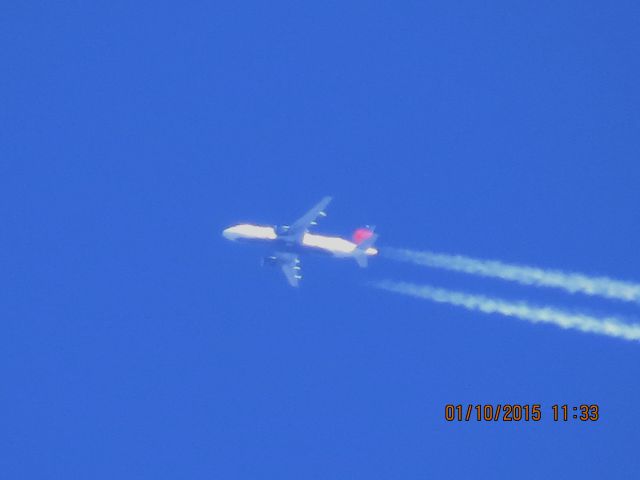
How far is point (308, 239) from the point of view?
435ft

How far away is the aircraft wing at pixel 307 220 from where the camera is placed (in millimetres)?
130625

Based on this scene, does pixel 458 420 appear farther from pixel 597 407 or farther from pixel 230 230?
pixel 230 230

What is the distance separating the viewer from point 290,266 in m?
136

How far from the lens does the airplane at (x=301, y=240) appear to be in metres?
131

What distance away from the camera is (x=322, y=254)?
13225cm

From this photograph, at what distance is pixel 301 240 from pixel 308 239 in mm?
844

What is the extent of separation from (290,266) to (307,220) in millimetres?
6516

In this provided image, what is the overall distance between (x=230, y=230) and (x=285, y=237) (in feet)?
18.8

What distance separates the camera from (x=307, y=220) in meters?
131

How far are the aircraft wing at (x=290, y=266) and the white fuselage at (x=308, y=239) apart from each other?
2.23 metres

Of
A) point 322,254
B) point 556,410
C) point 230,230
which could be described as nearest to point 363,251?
point 322,254

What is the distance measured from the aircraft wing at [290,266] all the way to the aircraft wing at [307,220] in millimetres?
3022

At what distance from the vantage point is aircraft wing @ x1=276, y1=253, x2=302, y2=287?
134 meters

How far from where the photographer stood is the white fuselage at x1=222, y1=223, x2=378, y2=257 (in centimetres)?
13125
